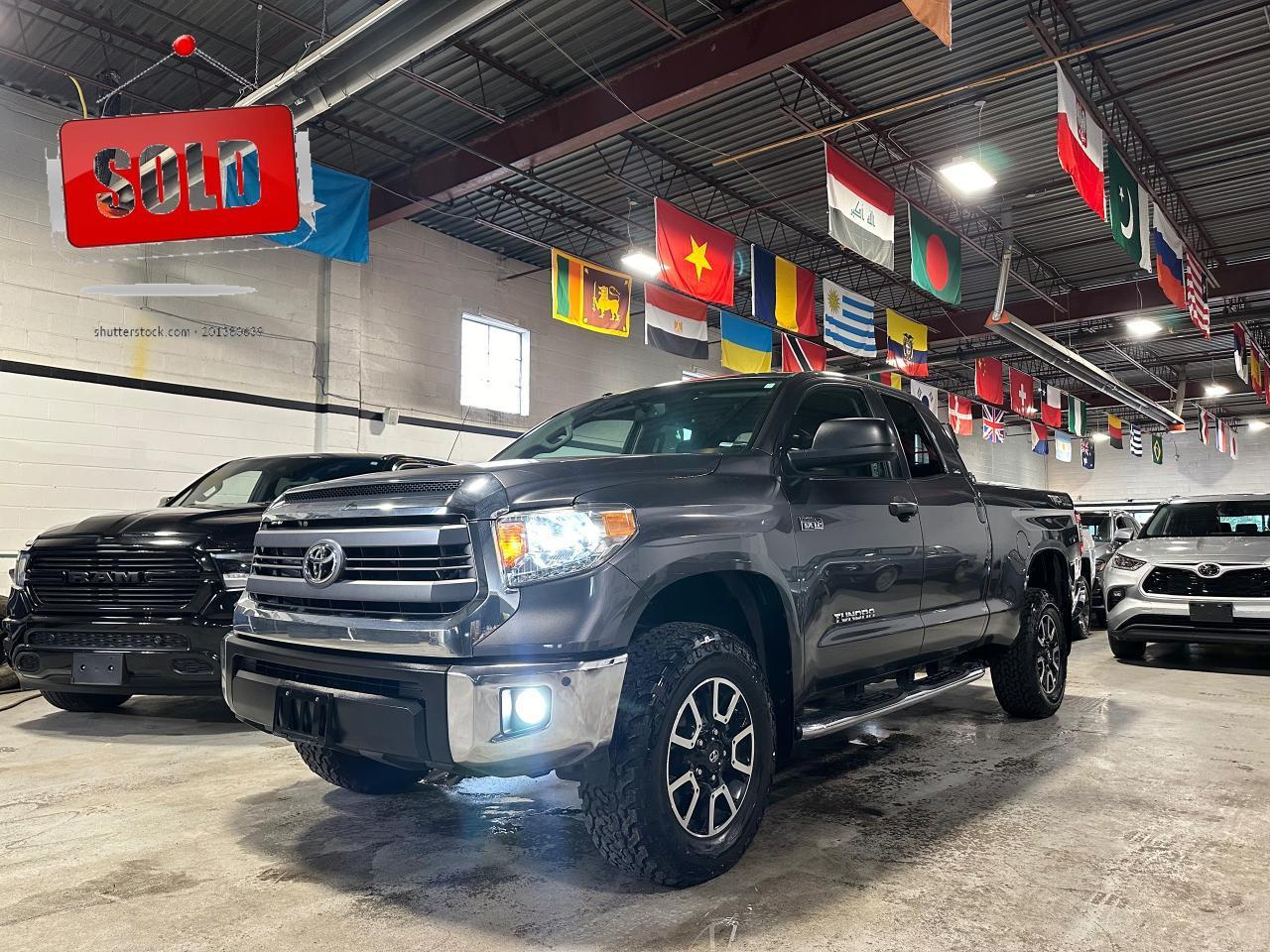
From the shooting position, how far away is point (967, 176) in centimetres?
1042

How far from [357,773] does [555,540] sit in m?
1.69

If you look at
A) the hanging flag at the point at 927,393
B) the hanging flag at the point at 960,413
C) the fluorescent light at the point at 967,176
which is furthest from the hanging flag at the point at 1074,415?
the fluorescent light at the point at 967,176

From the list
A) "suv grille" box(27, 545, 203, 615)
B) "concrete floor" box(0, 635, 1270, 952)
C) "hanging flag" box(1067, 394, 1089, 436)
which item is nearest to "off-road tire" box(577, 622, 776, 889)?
"concrete floor" box(0, 635, 1270, 952)

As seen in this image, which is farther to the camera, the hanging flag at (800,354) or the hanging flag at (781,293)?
the hanging flag at (800,354)

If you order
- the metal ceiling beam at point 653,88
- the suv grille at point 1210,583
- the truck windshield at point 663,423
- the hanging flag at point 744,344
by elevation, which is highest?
the metal ceiling beam at point 653,88

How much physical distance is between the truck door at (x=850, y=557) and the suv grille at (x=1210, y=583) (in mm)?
4499

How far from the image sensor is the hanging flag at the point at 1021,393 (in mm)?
18984

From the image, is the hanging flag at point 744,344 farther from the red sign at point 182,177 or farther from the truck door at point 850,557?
the truck door at point 850,557

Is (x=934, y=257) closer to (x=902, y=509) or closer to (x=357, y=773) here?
(x=902, y=509)

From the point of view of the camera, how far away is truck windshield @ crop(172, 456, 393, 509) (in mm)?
6035

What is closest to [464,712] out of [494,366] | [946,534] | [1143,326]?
[946,534]

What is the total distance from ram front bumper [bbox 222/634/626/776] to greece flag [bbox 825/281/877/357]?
10968 millimetres

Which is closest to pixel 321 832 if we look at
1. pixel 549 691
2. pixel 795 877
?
pixel 549 691

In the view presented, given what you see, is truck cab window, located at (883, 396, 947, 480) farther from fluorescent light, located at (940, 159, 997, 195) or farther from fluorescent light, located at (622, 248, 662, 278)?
fluorescent light, located at (622, 248, 662, 278)
